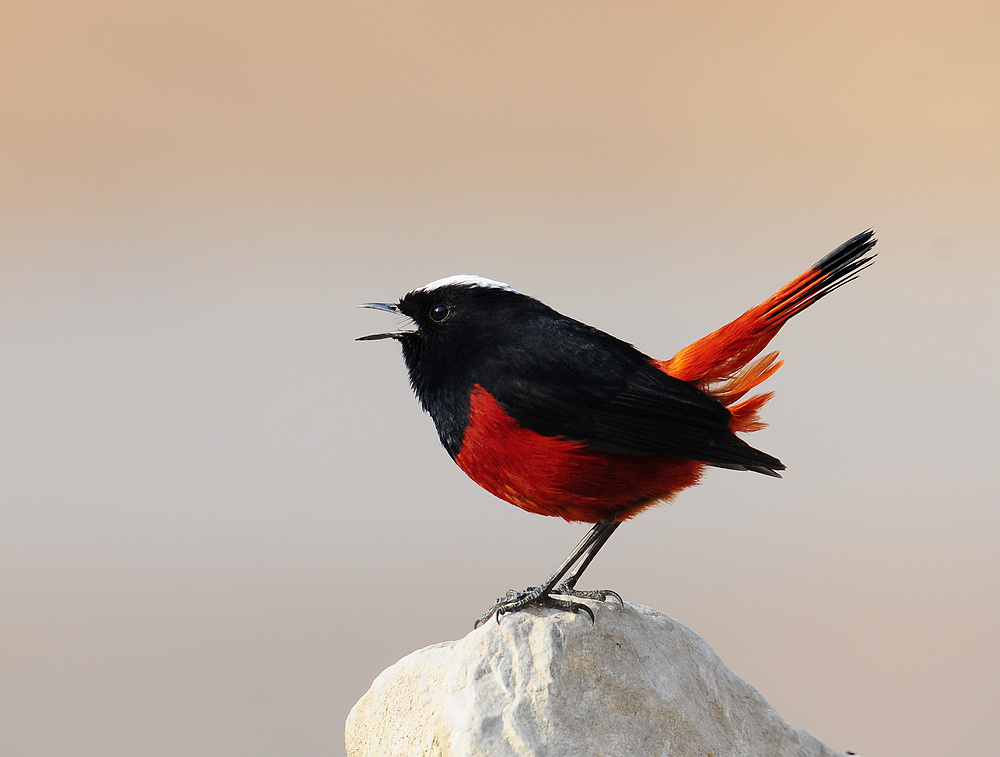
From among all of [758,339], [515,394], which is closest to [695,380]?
[758,339]

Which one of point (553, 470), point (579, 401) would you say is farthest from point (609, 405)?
point (553, 470)

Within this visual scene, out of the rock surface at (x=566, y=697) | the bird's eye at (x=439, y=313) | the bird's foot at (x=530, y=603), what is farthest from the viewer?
the bird's eye at (x=439, y=313)

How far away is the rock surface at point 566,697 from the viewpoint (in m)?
3.04

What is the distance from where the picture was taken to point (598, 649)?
3.25 m

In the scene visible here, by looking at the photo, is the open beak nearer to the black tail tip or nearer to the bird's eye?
the bird's eye

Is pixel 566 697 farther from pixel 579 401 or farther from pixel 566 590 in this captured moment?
pixel 579 401

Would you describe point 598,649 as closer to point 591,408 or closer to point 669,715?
point 669,715

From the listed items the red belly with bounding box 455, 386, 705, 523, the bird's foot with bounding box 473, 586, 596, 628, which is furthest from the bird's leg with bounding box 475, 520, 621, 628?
the red belly with bounding box 455, 386, 705, 523

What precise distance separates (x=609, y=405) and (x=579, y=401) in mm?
102

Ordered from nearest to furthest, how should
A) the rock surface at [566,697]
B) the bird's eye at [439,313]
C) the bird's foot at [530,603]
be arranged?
1. the rock surface at [566,697]
2. the bird's foot at [530,603]
3. the bird's eye at [439,313]

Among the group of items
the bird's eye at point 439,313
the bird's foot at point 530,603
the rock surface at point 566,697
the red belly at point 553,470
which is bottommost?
the rock surface at point 566,697

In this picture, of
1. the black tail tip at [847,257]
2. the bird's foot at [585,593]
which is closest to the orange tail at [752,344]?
the black tail tip at [847,257]

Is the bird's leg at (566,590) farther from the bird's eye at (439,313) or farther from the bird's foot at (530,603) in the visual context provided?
the bird's eye at (439,313)

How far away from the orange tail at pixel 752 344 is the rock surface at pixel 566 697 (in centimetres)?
87
